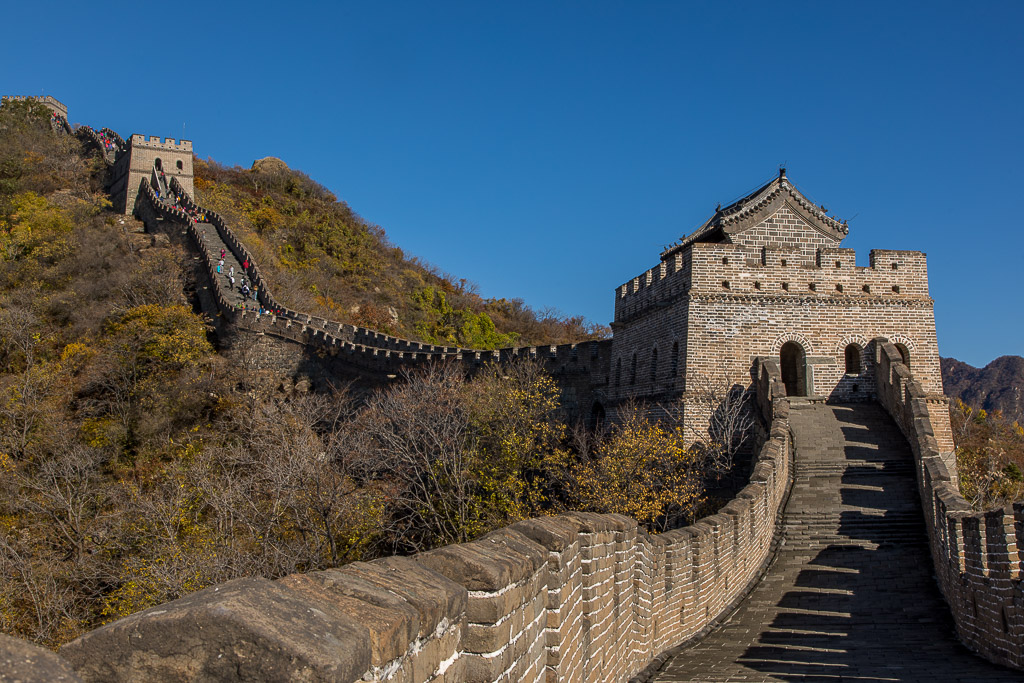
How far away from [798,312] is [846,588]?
8.81 meters

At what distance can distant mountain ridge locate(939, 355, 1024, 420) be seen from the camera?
56094 millimetres

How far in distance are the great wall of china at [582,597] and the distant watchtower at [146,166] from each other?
1521 inches

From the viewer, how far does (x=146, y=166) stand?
176 feet

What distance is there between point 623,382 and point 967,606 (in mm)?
14207

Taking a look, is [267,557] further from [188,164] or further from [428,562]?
[188,164]

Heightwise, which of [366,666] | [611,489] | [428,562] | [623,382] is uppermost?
[623,382]

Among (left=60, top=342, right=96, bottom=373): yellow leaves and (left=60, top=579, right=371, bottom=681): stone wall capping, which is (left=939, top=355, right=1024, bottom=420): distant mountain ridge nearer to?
(left=60, top=342, right=96, bottom=373): yellow leaves

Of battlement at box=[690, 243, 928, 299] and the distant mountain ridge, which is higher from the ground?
the distant mountain ridge

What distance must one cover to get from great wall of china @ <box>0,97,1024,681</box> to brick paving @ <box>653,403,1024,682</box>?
118 millimetres

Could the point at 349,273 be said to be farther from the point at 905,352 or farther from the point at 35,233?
the point at 905,352

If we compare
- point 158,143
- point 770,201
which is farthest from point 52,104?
point 770,201

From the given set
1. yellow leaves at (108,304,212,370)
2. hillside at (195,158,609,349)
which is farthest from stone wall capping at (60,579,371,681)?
hillside at (195,158,609,349)

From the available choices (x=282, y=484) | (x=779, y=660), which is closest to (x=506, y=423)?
(x=282, y=484)

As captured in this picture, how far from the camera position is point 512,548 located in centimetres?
446
